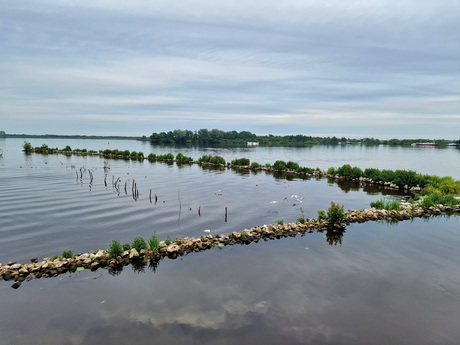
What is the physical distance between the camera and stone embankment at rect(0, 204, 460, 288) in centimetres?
1085

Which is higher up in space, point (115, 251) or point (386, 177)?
point (386, 177)

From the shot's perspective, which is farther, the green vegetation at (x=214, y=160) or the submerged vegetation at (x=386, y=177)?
the green vegetation at (x=214, y=160)

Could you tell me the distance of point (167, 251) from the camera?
12836 mm

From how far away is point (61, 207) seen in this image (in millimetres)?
20406

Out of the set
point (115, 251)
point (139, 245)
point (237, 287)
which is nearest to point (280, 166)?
point (139, 245)

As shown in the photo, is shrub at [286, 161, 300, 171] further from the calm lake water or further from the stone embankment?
the calm lake water

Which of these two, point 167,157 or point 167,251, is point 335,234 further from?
point 167,157

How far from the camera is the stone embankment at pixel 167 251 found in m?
10.9

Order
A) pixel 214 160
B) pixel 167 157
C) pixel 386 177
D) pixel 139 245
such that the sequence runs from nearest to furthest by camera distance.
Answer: pixel 139 245 → pixel 386 177 → pixel 214 160 → pixel 167 157

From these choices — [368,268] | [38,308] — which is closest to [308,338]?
[368,268]

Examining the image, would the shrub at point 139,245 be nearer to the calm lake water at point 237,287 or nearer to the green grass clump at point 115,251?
the green grass clump at point 115,251

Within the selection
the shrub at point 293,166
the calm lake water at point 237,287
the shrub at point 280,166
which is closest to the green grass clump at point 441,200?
the calm lake water at point 237,287

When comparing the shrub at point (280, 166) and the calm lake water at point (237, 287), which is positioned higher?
the shrub at point (280, 166)

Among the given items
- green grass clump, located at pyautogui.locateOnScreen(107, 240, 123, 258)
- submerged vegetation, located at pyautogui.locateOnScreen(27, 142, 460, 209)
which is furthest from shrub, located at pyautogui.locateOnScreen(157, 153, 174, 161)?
green grass clump, located at pyautogui.locateOnScreen(107, 240, 123, 258)
